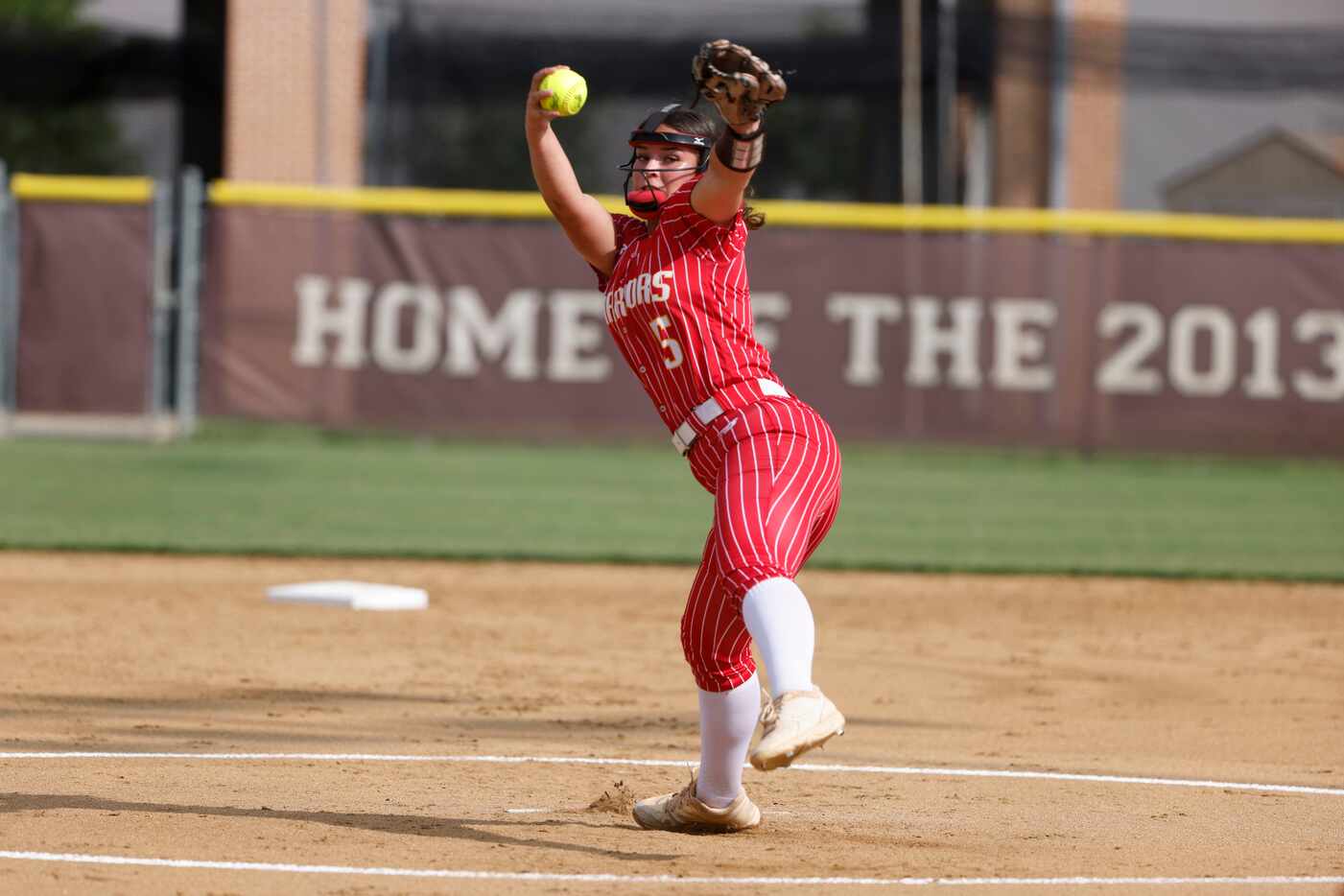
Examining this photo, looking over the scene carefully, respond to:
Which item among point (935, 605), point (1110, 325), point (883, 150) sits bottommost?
point (935, 605)

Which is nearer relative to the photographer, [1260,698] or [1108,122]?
[1260,698]

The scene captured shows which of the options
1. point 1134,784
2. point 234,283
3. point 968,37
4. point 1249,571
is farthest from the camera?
point 968,37

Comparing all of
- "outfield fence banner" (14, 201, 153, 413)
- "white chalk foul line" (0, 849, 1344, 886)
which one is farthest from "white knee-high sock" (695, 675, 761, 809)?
"outfield fence banner" (14, 201, 153, 413)

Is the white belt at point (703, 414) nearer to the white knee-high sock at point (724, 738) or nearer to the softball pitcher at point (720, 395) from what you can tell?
the softball pitcher at point (720, 395)

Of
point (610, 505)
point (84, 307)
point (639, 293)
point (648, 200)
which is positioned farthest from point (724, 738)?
point (84, 307)

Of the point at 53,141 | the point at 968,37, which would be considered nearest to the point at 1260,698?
the point at 968,37

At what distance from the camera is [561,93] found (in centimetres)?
390

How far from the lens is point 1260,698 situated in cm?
632

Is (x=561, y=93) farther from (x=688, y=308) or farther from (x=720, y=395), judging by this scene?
(x=720, y=395)

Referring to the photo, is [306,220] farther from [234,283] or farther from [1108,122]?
[1108,122]

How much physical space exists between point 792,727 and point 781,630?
232mm

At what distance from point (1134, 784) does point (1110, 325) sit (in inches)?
426

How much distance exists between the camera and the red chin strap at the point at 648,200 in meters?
3.90

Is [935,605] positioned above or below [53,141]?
below
